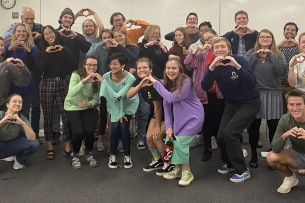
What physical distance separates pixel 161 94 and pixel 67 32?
156 cm

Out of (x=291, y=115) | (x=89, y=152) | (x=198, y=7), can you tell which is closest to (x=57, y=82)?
(x=89, y=152)

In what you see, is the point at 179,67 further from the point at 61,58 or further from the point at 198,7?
the point at 198,7

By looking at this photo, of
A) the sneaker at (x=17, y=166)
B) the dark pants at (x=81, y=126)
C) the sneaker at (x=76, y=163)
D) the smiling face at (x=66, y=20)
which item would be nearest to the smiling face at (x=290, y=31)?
the dark pants at (x=81, y=126)

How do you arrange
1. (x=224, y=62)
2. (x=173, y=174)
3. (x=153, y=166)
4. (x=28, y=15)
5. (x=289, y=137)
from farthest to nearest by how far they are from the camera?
(x=28, y=15)
(x=153, y=166)
(x=173, y=174)
(x=224, y=62)
(x=289, y=137)

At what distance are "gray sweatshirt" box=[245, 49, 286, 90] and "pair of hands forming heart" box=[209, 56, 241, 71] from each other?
52cm

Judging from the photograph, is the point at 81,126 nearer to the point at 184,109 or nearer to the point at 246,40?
the point at 184,109

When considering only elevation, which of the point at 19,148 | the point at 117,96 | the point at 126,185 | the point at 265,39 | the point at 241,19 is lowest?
the point at 126,185

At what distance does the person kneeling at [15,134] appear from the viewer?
2.73m

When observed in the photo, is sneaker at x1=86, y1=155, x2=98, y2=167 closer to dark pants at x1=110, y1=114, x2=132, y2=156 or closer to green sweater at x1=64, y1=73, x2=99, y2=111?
dark pants at x1=110, y1=114, x2=132, y2=156

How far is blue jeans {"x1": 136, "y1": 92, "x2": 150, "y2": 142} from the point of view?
11.5ft

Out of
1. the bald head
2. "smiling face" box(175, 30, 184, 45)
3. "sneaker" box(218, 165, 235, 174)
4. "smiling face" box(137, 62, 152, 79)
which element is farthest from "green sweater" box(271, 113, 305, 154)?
the bald head

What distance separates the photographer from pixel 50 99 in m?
3.18

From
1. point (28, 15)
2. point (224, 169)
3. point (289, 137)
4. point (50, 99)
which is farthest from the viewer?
point (28, 15)

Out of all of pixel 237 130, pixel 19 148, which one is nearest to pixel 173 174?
pixel 237 130
